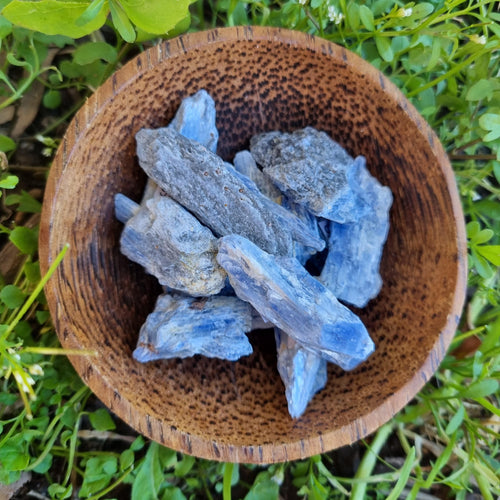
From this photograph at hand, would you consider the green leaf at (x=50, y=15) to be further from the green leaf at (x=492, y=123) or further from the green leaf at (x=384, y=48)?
the green leaf at (x=492, y=123)

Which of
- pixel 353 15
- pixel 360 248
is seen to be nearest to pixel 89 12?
pixel 353 15

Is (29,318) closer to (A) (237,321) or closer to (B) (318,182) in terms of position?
(A) (237,321)

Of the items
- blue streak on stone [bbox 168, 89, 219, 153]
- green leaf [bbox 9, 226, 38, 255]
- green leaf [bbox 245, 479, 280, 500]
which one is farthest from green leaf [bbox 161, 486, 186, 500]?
blue streak on stone [bbox 168, 89, 219, 153]

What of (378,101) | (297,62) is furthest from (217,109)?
(378,101)

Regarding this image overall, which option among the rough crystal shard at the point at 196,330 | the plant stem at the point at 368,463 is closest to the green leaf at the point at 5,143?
the rough crystal shard at the point at 196,330

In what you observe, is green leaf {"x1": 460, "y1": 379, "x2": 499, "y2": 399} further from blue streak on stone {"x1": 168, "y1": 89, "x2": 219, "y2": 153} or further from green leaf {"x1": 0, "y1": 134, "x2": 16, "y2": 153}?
green leaf {"x1": 0, "y1": 134, "x2": 16, "y2": 153}
